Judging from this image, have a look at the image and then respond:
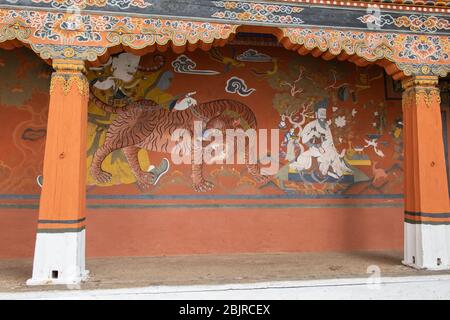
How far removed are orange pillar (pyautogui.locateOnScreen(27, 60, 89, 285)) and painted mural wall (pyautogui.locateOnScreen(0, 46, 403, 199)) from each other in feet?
4.98

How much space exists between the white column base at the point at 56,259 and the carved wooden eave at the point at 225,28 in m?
2.00

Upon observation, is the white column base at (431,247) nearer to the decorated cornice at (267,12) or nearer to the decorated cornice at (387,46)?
the decorated cornice at (387,46)

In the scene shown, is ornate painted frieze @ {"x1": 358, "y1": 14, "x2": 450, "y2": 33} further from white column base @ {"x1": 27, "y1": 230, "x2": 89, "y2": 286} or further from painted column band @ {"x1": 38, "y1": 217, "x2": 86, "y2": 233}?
white column base @ {"x1": 27, "y1": 230, "x2": 89, "y2": 286}

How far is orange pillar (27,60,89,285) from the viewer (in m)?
4.46

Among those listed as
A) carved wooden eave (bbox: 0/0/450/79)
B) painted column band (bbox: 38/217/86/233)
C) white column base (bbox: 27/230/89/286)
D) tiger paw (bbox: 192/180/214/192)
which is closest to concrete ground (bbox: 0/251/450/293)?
white column base (bbox: 27/230/89/286)

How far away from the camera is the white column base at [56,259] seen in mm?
4422

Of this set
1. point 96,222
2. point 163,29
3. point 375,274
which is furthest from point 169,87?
point 375,274

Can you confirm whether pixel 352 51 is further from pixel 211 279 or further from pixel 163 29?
pixel 211 279

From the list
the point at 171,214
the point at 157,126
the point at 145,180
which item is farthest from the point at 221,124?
the point at 171,214

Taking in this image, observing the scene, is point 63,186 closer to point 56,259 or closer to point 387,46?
point 56,259

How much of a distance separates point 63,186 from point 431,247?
4.48m

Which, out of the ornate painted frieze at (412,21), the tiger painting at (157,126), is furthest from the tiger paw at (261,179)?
the ornate painted frieze at (412,21)

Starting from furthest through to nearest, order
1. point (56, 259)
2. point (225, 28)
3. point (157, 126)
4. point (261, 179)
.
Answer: point (261, 179)
point (157, 126)
point (225, 28)
point (56, 259)

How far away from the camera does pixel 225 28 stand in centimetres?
498
